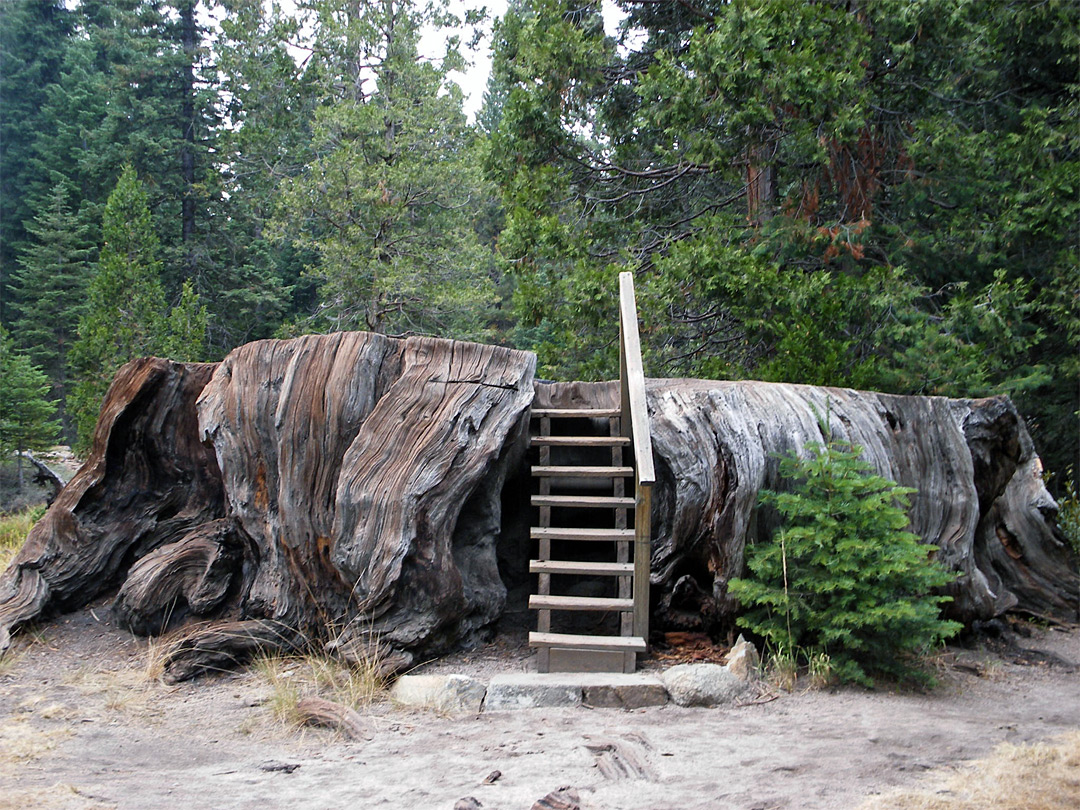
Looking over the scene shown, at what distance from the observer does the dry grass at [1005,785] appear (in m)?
3.25

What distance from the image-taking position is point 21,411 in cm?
1450

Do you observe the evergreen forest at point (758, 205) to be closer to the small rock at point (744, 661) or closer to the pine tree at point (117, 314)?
the pine tree at point (117, 314)

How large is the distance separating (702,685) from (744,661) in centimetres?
47

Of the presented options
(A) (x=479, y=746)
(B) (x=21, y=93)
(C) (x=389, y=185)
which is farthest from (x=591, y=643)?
(B) (x=21, y=93)

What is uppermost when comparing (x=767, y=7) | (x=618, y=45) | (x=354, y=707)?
(x=618, y=45)

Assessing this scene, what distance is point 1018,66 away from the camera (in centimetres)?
1206

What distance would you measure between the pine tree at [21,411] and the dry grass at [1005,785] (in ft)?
48.1

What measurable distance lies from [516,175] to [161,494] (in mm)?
6561

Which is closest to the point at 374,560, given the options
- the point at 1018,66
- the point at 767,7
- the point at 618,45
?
the point at 767,7

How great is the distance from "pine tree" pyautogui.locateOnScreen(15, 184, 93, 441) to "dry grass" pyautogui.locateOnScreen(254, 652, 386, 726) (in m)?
22.4

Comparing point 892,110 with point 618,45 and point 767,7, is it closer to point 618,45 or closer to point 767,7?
point 767,7

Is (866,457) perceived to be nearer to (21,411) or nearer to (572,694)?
(572,694)

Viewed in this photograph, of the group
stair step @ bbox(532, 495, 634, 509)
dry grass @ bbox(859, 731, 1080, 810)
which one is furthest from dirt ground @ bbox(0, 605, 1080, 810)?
stair step @ bbox(532, 495, 634, 509)

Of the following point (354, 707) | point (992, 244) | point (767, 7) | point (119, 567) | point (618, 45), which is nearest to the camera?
point (354, 707)
